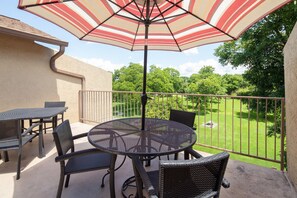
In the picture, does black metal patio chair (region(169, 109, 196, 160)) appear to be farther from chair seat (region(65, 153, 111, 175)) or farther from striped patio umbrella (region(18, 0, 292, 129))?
chair seat (region(65, 153, 111, 175))

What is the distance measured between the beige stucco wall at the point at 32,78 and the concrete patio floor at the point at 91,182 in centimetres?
213

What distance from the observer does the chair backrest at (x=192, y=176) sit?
44.5 inches

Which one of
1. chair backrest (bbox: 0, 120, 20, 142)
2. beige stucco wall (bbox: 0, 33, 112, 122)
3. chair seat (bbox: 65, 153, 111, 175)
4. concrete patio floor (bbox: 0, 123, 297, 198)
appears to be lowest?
concrete patio floor (bbox: 0, 123, 297, 198)

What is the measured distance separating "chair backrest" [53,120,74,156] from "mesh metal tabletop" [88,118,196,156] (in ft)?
0.89

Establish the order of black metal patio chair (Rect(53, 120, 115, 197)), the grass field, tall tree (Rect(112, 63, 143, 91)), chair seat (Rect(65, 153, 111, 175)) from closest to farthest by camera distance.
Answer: black metal patio chair (Rect(53, 120, 115, 197)), chair seat (Rect(65, 153, 111, 175)), the grass field, tall tree (Rect(112, 63, 143, 91))


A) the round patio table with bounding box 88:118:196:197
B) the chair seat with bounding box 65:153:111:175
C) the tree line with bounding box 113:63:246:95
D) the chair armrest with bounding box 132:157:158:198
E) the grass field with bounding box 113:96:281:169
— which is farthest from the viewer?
the tree line with bounding box 113:63:246:95

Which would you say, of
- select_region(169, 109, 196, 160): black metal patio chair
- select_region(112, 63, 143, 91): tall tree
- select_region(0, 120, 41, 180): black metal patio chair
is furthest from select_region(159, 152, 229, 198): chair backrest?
select_region(112, 63, 143, 91): tall tree

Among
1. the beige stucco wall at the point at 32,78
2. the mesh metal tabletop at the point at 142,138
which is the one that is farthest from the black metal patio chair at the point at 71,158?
the beige stucco wall at the point at 32,78

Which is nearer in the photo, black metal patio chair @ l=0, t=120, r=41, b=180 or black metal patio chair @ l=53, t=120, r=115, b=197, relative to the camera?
black metal patio chair @ l=53, t=120, r=115, b=197

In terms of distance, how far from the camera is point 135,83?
2678 centimetres

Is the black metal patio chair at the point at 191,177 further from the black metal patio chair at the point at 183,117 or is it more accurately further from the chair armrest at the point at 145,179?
the black metal patio chair at the point at 183,117

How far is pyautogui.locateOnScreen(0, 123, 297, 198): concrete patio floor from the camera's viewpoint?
2268 millimetres

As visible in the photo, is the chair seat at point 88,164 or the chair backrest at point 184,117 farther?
the chair backrest at point 184,117

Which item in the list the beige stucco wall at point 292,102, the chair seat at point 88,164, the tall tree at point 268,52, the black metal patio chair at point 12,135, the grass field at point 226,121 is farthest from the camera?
the tall tree at point 268,52
